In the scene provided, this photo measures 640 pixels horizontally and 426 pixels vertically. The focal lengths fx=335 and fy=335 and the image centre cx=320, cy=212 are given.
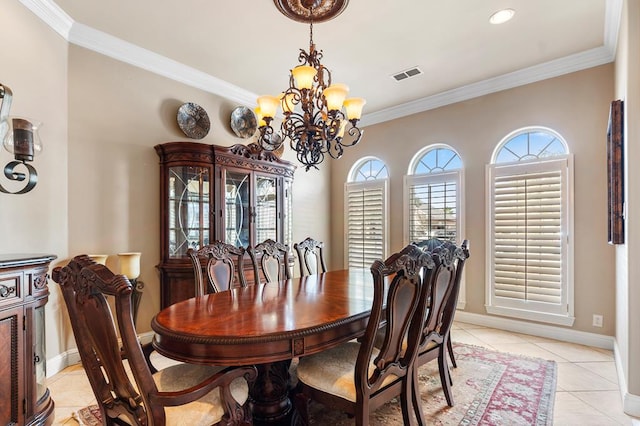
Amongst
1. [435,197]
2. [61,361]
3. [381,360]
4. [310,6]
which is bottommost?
[61,361]

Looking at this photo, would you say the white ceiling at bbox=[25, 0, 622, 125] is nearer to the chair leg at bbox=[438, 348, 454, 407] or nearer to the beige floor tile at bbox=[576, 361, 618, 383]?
the chair leg at bbox=[438, 348, 454, 407]

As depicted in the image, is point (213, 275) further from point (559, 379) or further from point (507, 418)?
point (559, 379)

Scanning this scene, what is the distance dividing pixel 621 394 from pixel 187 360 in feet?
9.83

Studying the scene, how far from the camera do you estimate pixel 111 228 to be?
3.27 m

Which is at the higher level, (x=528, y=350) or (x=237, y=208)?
(x=237, y=208)

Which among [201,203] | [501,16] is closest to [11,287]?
[201,203]

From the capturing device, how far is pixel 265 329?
5.14 ft

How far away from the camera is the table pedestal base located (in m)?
1.98

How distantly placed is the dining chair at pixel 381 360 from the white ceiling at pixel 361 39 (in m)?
2.20

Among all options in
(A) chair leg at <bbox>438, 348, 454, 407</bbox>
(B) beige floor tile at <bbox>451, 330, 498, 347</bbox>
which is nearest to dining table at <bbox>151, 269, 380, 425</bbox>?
(A) chair leg at <bbox>438, 348, 454, 407</bbox>

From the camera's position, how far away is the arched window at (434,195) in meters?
4.41

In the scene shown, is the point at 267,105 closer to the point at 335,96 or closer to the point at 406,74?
the point at 335,96

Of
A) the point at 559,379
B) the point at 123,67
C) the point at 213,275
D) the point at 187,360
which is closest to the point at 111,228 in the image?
the point at 213,275

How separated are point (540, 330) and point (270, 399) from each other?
127 inches
